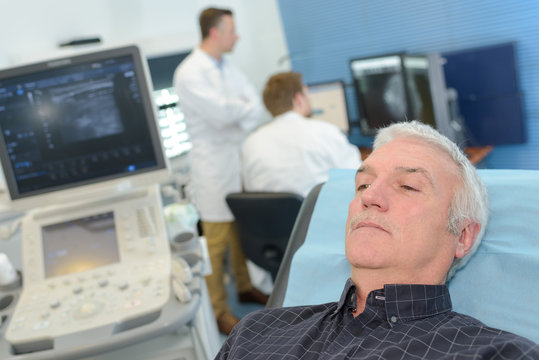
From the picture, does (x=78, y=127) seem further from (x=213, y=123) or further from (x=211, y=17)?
(x=211, y=17)

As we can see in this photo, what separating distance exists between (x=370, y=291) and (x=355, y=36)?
2543 millimetres

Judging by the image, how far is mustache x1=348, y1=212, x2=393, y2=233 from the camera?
114 centimetres

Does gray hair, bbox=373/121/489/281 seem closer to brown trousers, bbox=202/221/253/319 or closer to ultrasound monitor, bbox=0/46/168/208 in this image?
ultrasound monitor, bbox=0/46/168/208

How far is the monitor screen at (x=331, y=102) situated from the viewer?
3201 mm

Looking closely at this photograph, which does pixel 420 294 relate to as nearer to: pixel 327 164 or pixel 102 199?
pixel 102 199

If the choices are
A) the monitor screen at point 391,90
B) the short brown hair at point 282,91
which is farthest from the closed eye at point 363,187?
the monitor screen at point 391,90

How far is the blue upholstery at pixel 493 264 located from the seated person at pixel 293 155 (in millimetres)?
759

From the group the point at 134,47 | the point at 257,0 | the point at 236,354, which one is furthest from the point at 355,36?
→ the point at 236,354

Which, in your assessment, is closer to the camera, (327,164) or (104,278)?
(104,278)

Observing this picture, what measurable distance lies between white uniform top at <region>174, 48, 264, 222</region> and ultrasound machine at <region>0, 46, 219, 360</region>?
1.03 metres

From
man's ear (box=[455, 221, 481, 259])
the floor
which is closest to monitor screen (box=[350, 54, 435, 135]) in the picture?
the floor

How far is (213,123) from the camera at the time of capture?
2.78m

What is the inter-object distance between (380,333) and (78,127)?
1.14 m

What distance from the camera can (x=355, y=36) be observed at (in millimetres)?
3373
